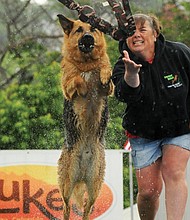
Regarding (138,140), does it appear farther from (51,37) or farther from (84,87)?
(51,37)

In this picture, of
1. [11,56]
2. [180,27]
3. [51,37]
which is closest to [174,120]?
[51,37]

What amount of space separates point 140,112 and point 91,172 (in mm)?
1033

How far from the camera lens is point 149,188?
4566mm

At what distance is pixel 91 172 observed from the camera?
5.36 meters

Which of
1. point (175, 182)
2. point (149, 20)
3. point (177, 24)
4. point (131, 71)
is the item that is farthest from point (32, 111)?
point (131, 71)

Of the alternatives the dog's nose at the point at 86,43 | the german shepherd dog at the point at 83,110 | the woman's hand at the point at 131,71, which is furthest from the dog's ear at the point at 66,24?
the woman's hand at the point at 131,71

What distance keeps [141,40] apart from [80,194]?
1.48m

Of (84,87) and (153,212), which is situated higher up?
(84,87)

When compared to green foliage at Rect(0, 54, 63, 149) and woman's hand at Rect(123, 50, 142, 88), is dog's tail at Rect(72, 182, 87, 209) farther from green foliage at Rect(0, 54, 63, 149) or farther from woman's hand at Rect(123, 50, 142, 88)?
green foliage at Rect(0, 54, 63, 149)

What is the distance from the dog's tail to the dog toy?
1.25 meters

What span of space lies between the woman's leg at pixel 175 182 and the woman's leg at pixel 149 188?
0.15 metres

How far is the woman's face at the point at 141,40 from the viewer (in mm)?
4426

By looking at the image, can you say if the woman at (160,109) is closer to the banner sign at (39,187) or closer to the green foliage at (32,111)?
the banner sign at (39,187)

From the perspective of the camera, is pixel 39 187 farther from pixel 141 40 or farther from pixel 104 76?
pixel 141 40
